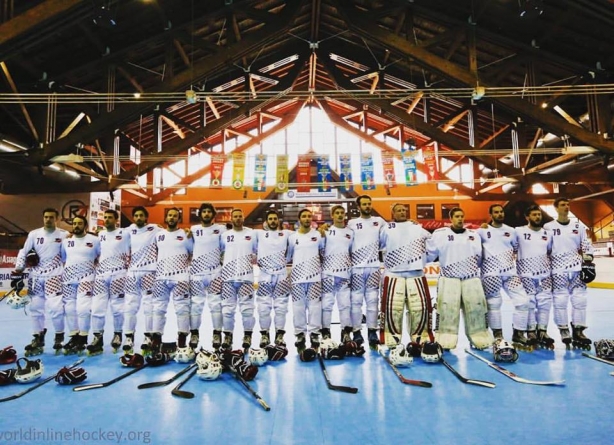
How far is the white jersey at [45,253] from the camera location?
20.2 ft

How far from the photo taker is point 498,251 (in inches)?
234

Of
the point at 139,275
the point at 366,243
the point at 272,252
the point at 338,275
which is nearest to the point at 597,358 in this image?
the point at 366,243

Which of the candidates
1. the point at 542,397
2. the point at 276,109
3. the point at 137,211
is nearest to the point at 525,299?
the point at 542,397

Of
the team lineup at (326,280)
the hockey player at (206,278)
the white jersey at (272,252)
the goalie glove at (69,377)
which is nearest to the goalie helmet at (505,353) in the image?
the team lineup at (326,280)

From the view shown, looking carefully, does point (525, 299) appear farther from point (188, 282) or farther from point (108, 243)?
point (108, 243)

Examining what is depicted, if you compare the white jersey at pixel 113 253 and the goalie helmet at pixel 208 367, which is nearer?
the goalie helmet at pixel 208 367

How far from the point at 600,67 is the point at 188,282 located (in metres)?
13.0

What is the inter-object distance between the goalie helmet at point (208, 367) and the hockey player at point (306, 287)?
1.47m

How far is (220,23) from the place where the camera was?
13.2 metres

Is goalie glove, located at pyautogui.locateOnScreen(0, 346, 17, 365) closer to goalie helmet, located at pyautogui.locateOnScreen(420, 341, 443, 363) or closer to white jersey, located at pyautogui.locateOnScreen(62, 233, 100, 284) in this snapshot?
white jersey, located at pyautogui.locateOnScreen(62, 233, 100, 284)

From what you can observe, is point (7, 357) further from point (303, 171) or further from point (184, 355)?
point (303, 171)

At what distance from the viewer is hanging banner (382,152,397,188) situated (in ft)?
47.8

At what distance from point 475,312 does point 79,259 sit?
598cm

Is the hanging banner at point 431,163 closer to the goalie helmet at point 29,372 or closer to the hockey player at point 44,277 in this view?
the hockey player at point 44,277
